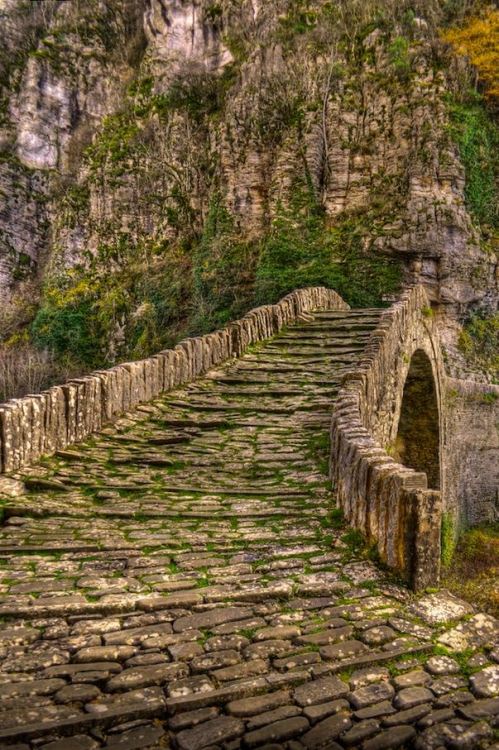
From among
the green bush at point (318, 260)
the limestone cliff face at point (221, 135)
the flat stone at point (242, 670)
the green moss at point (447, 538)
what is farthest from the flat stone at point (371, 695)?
the limestone cliff face at point (221, 135)

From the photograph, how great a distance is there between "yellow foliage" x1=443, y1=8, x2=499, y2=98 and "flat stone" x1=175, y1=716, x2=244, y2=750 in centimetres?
2825

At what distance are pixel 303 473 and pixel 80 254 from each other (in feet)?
98.1

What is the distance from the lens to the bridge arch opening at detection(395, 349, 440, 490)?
14.4m

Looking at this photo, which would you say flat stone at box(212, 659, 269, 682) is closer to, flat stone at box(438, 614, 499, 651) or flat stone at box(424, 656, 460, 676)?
flat stone at box(424, 656, 460, 676)

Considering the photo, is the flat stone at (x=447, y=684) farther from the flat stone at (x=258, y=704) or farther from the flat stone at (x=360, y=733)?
the flat stone at (x=258, y=704)

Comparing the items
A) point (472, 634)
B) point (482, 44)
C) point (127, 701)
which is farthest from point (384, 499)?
point (482, 44)

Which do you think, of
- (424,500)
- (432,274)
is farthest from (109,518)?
(432,274)

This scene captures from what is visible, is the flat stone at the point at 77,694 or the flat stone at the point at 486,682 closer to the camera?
the flat stone at the point at 77,694

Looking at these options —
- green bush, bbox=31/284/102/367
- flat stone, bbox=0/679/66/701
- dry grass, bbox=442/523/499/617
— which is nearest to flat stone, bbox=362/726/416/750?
flat stone, bbox=0/679/66/701

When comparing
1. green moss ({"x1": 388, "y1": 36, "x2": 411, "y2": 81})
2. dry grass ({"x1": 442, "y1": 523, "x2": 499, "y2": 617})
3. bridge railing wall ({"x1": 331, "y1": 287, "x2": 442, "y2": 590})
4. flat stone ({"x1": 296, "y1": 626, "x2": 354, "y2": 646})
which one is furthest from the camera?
green moss ({"x1": 388, "y1": 36, "x2": 411, "y2": 81})

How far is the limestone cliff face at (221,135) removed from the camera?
76.8ft

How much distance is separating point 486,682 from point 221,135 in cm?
2864

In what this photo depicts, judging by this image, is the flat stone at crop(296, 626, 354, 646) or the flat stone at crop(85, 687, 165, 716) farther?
the flat stone at crop(296, 626, 354, 646)

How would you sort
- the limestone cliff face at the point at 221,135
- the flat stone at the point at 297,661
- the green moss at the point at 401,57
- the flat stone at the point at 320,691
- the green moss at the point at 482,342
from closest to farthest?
the flat stone at the point at 320,691, the flat stone at the point at 297,661, the green moss at the point at 482,342, the limestone cliff face at the point at 221,135, the green moss at the point at 401,57
